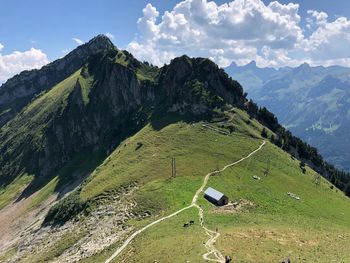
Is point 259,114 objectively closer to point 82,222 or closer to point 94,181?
point 94,181

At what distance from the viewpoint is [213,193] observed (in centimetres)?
9462

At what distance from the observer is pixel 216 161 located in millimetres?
122500

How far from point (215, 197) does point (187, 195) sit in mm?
8297

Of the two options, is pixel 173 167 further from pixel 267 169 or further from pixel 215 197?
pixel 267 169

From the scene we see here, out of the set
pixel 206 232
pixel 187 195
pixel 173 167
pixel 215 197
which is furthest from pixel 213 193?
pixel 206 232

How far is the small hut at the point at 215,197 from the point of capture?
92188mm

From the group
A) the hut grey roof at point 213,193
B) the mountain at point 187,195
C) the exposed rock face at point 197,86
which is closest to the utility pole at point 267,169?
the mountain at point 187,195

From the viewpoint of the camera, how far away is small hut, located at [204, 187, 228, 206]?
9219 centimetres

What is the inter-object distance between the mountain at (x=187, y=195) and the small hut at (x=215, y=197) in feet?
6.38

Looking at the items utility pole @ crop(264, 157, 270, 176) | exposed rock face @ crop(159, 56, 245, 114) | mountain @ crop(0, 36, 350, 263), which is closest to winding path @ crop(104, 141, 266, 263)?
mountain @ crop(0, 36, 350, 263)

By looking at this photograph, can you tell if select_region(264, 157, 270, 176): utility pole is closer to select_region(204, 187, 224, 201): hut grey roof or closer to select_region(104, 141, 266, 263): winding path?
select_region(104, 141, 266, 263): winding path

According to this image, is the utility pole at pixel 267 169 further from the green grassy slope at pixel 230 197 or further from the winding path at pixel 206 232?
the winding path at pixel 206 232

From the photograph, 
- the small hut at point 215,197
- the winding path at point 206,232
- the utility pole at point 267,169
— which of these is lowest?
the winding path at point 206,232

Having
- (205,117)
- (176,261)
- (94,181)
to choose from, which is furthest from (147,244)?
(205,117)
